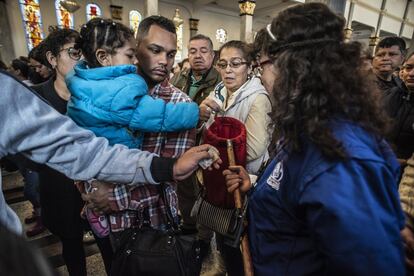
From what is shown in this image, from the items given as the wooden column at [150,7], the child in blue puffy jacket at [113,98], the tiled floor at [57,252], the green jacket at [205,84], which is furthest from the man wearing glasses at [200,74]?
the wooden column at [150,7]

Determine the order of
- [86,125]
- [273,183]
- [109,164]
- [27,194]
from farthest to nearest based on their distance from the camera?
[27,194] → [86,125] → [109,164] → [273,183]

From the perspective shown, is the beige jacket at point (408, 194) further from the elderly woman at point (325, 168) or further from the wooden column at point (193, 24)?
the wooden column at point (193, 24)

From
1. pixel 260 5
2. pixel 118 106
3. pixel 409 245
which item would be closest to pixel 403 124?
pixel 409 245

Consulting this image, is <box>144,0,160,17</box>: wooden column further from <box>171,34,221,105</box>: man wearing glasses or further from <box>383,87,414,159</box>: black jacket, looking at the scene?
<box>383,87,414,159</box>: black jacket

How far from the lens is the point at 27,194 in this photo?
8.82 feet

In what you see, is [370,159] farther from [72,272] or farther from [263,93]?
[72,272]

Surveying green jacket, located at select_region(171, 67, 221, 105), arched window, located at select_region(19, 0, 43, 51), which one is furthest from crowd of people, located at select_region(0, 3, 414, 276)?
arched window, located at select_region(19, 0, 43, 51)

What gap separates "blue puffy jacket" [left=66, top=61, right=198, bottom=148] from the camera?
1.09 meters

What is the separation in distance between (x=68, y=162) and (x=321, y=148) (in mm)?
865

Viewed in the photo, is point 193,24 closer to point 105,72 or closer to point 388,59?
point 388,59

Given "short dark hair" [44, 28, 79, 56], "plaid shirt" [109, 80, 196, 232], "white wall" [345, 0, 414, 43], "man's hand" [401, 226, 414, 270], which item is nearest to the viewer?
"man's hand" [401, 226, 414, 270]

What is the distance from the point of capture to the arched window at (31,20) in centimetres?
936

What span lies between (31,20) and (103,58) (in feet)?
37.3

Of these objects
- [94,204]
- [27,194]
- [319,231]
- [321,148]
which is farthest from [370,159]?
[27,194]
